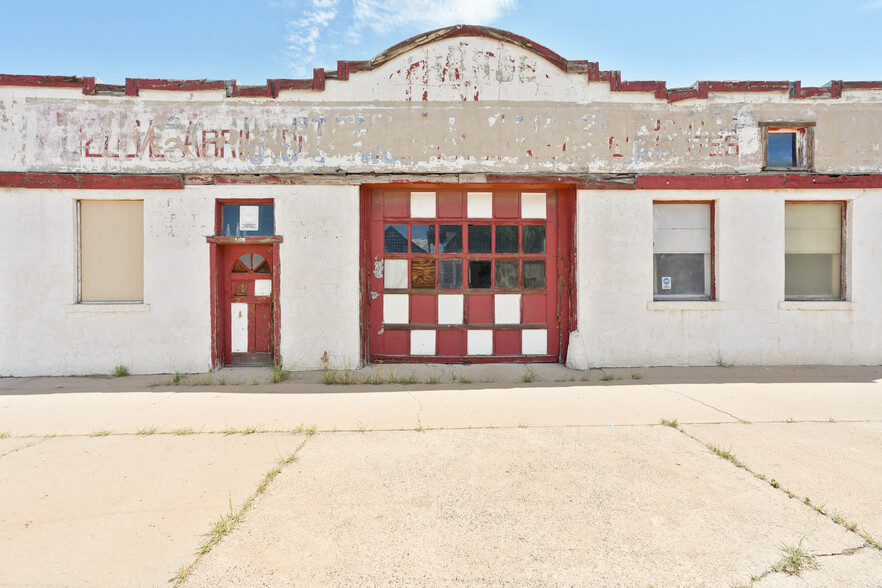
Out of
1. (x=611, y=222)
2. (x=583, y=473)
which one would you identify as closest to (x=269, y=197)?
(x=611, y=222)

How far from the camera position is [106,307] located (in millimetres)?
6898

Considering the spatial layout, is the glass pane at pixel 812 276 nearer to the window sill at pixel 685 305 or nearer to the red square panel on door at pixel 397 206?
the window sill at pixel 685 305

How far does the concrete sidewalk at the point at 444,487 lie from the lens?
7.66ft

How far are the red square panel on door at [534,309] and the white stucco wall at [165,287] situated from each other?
2.93m

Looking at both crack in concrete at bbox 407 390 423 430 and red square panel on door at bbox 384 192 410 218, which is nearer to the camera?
crack in concrete at bbox 407 390 423 430

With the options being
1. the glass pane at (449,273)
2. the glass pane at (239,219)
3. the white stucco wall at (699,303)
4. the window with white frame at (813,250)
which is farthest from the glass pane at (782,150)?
the glass pane at (239,219)

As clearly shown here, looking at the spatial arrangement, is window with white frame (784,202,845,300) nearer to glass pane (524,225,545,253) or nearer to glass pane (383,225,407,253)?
glass pane (524,225,545,253)

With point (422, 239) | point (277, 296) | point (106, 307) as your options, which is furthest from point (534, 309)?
point (106, 307)

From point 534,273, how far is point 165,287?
6152 mm

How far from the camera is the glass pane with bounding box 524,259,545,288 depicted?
7.63m

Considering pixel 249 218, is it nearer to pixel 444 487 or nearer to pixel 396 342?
pixel 396 342

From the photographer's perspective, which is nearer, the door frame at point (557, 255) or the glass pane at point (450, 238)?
the door frame at point (557, 255)

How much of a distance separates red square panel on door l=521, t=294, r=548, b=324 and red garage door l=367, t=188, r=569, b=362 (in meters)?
0.02

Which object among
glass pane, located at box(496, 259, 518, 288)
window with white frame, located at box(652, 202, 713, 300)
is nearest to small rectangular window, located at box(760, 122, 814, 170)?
window with white frame, located at box(652, 202, 713, 300)
